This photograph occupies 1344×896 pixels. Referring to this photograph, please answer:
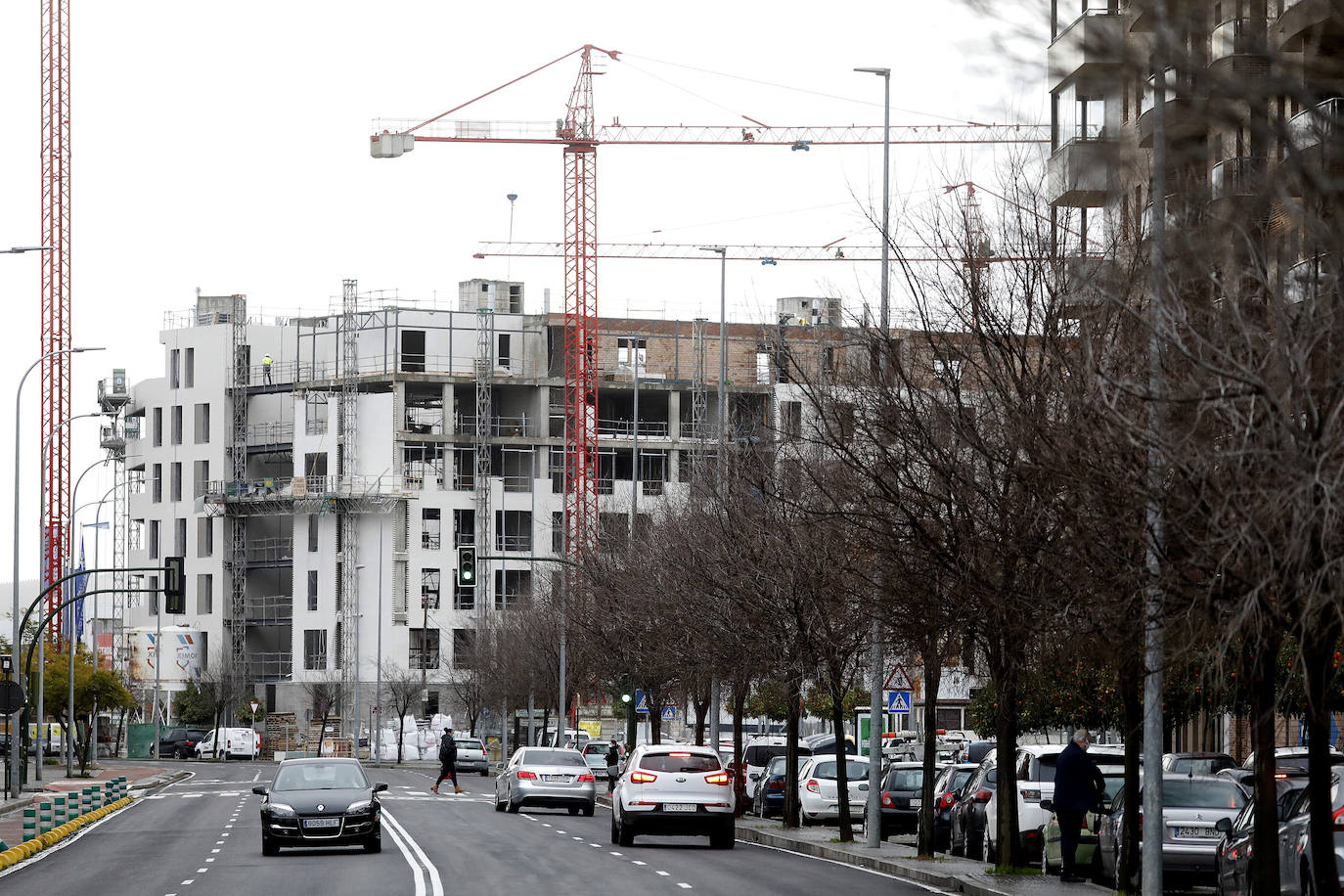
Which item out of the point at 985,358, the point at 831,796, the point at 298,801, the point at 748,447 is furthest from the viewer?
the point at 831,796

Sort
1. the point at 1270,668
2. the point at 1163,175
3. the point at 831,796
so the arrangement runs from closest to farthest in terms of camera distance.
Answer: the point at 1163,175 < the point at 1270,668 < the point at 831,796

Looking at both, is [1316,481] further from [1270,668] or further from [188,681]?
[188,681]

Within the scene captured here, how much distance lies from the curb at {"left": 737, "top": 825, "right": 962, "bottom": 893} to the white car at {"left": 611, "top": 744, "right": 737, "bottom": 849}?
1.63 meters

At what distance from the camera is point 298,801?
29.8m

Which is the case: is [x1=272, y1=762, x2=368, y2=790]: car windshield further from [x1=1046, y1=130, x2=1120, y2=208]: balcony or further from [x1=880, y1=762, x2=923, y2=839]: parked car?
[x1=1046, y1=130, x2=1120, y2=208]: balcony

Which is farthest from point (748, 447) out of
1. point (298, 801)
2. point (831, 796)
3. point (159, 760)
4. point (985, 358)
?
point (159, 760)

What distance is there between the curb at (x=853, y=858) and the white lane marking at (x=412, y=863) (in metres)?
6.30

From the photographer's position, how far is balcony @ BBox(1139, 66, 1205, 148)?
770cm

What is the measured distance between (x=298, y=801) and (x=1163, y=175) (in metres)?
21.1

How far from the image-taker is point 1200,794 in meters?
23.2

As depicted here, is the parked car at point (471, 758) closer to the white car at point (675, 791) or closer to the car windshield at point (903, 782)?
the car windshield at point (903, 782)

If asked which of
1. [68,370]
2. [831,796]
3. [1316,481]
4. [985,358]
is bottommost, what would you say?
[831,796]

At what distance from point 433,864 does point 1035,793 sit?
8.36 meters

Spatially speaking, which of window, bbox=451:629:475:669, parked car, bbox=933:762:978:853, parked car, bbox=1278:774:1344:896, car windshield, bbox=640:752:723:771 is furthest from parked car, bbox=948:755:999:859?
window, bbox=451:629:475:669
